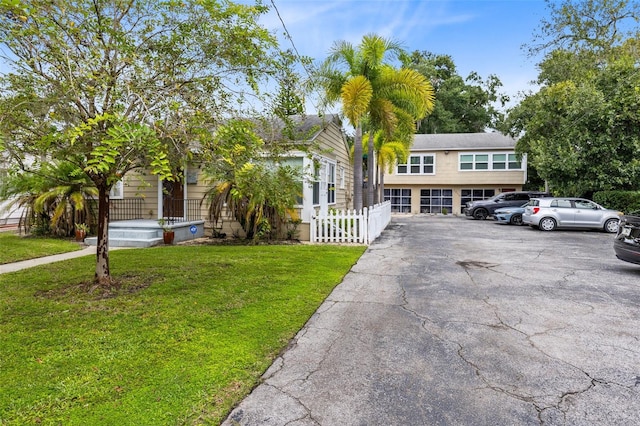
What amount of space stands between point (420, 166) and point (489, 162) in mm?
4693

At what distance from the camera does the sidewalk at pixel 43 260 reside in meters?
7.40

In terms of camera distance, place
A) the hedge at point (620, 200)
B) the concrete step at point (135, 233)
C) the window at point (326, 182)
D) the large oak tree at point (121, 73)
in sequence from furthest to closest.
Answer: the hedge at point (620, 200) < the window at point (326, 182) < the concrete step at point (135, 233) < the large oak tree at point (121, 73)

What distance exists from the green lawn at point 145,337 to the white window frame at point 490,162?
2297 cm

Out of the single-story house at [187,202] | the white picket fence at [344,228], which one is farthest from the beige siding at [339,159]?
the white picket fence at [344,228]

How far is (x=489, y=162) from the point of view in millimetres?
27062

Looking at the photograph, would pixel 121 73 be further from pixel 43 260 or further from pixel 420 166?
pixel 420 166

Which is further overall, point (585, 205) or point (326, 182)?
→ point (585, 205)

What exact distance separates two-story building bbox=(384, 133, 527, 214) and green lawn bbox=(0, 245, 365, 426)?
75.1 ft

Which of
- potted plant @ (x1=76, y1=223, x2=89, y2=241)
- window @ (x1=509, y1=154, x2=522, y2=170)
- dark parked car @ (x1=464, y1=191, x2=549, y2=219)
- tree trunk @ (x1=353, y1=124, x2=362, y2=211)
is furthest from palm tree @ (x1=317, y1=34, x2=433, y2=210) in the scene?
window @ (x1=509, y1=154, x2=522, y2=170)

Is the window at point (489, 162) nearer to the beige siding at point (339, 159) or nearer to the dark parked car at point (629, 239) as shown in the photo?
the beige siding at point (339, 159)

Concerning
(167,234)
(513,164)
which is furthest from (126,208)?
(513,164)

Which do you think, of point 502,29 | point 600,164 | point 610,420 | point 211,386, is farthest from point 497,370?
point 600,164

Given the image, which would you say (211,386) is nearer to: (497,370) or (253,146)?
(497,370)

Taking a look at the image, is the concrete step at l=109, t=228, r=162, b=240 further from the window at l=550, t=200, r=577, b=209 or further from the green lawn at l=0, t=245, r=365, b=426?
the window at l=550, t=200, r=577, b=209
